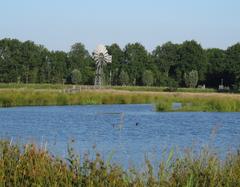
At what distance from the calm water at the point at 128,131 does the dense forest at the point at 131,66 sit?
67873 mm

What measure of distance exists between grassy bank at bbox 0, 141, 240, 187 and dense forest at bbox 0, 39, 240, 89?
92395mm

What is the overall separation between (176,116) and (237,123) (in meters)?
6.13

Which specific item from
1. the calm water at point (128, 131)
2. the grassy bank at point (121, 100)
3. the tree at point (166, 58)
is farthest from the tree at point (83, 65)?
the calm water at point (128, 131)

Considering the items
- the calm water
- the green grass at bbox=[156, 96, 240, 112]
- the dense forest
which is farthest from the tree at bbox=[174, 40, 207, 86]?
the calm water

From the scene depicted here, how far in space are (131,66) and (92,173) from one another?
105442 millimetres

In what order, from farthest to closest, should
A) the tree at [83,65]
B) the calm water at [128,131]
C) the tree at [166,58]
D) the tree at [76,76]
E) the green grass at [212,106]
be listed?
1. the tree at [166,58]
2. the tree at [83,65]
3. the tree at [76,76]
4. the green grass at [212,106]
5. the calm water at [128,131]

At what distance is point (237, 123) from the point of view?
3062 cm

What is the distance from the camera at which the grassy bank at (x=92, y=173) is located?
732 centimetres

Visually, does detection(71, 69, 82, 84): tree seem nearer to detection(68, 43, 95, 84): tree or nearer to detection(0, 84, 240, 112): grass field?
detection(68, 43, 95, 84): tree

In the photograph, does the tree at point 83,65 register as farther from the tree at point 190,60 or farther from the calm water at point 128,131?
the calm water at point 128,131

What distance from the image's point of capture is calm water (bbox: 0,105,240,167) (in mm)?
18891

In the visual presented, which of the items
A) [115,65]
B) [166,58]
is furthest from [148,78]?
[166,58]

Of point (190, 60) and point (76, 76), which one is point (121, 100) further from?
point (190, 60)

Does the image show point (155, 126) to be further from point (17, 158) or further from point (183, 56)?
point (183, 56)
